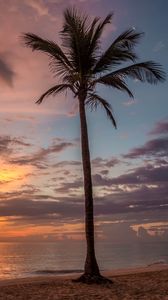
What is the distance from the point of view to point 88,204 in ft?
58.0

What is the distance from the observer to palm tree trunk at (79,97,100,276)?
57.2 ft

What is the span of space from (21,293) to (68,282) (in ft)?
9.08

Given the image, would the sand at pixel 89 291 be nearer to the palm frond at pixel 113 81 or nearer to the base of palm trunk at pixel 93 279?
the base of palm trunk at pixel 93 279

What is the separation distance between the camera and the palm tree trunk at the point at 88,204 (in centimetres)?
1744

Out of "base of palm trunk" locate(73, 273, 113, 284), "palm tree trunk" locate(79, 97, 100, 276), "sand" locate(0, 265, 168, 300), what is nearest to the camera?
"sand" locate(0, 265, 168, 300)

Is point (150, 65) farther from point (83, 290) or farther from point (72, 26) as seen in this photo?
point (83, 290)

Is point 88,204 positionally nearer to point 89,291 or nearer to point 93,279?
point 93,279

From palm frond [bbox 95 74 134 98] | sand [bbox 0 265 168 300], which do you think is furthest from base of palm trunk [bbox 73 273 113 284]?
palm frond [bbox 95 74 134 98]

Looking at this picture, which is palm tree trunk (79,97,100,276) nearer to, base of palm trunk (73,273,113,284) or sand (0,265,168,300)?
base of palm trunk (73,273,113,284)

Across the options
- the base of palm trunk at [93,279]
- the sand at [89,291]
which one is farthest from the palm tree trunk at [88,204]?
the sand at [89,291]

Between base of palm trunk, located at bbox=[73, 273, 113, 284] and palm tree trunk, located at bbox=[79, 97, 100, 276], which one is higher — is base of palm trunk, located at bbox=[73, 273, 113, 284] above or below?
below

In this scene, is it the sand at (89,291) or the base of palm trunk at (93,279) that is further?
the base of palm trunk at (93,279)

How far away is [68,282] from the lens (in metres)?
17.4

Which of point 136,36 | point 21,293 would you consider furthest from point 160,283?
point 136,36
